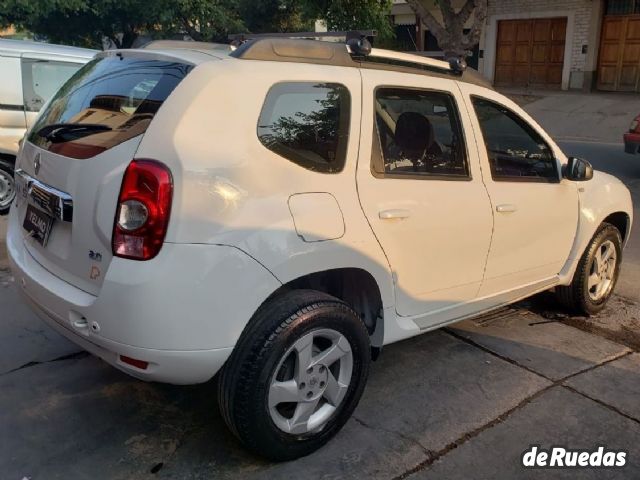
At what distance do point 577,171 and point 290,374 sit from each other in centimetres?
236

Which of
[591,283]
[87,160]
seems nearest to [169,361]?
[87,160]

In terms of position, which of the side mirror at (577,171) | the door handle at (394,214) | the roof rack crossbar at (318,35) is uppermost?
the roof rack crossbar at (318,35)

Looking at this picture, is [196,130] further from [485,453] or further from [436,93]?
[485,453]

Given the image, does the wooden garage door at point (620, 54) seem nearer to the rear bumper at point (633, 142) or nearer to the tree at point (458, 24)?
the tree at point (458, 24)

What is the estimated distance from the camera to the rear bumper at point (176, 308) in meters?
2.37

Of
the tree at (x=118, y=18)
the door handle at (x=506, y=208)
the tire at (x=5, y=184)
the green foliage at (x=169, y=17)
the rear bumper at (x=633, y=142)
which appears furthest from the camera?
the tree at (x=118, y=18)

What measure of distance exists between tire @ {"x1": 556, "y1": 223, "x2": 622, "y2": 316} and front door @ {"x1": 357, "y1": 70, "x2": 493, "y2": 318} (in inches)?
49.2

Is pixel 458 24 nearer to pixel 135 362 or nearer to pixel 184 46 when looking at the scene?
pixel 184 46

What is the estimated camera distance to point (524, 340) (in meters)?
4.23

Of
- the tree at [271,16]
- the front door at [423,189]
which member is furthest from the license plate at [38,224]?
the tree at [271,16]

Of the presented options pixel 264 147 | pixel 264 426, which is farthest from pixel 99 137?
pixel 264 426

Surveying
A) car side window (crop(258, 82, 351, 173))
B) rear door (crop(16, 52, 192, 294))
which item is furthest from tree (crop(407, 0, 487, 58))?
rear door (crop(16, 52, 192, 294))

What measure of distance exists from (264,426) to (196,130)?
4.10 ft

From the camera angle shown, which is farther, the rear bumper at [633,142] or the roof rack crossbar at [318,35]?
the rear bumper at [633,142]
